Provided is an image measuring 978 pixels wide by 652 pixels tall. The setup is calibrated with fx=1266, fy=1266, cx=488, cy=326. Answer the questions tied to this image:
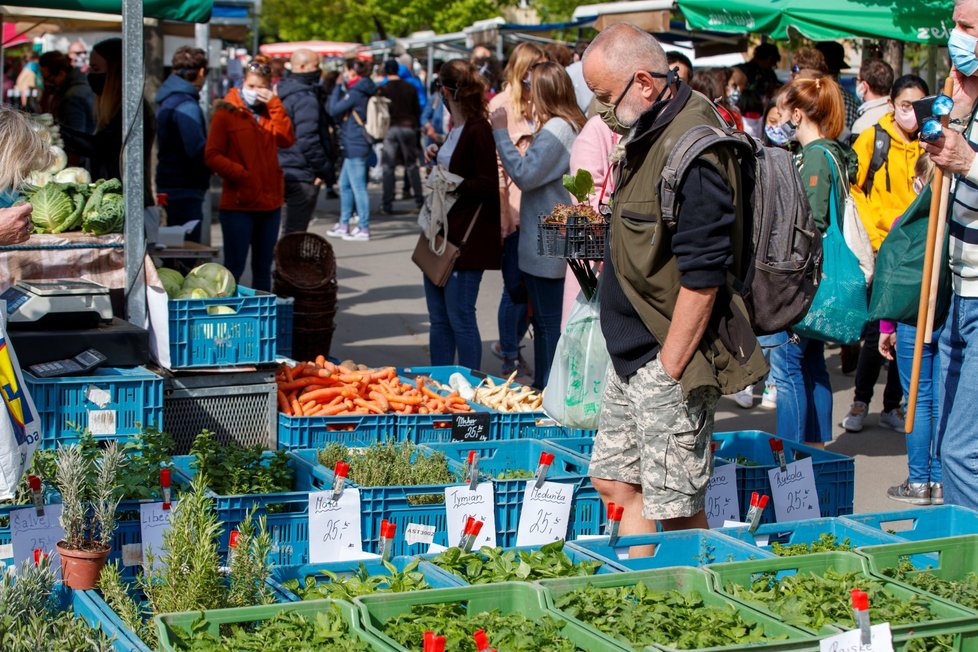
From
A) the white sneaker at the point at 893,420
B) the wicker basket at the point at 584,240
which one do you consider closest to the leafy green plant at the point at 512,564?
the wicker basket at the point at 584,240

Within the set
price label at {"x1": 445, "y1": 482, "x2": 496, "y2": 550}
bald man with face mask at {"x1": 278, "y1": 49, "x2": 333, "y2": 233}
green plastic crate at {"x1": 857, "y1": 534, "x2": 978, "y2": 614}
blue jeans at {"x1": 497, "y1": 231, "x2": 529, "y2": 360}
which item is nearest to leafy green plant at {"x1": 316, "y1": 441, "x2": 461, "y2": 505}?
price label at {"x1": 445, "y1": 482, "x2": 496, "y2": 550}

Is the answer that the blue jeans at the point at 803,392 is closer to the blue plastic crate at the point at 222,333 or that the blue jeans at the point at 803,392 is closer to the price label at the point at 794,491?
the price label at the point at 794,491

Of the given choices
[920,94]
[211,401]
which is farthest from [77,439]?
[920,94]

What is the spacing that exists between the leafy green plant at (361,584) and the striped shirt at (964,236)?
2.20 metres

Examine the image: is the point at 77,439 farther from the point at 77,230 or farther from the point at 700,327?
the point at 700,327

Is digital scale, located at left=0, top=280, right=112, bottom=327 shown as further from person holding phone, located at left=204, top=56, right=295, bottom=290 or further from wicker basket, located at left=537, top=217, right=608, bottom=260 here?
person holding phone, located at left=204, top=56, right=295, bottom=290

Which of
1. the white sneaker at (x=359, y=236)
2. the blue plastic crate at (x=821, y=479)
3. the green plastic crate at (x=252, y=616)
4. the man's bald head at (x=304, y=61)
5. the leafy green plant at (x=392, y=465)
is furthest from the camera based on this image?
the white sneaker at (x=359, y=236)

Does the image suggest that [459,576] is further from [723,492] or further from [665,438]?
[723,492]

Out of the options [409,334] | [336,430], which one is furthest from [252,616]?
[409,334]

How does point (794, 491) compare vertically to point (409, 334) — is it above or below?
above

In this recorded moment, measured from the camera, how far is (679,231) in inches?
147

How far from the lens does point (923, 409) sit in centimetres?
629

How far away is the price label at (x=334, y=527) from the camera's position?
430 cm

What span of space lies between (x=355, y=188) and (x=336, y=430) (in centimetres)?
1049
